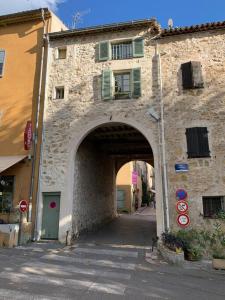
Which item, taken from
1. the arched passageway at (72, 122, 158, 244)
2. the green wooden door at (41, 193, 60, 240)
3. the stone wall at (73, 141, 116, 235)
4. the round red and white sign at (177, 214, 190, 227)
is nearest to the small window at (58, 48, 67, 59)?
the arched passageway at (72, 122, 158, 244)

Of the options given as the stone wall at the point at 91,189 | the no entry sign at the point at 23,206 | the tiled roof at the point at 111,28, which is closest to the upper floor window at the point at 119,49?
the tiled roof at the point at 111,28

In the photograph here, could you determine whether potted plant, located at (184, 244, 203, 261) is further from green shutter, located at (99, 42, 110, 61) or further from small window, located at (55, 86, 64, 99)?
green shutter, located at (99, 42, 110, 61)

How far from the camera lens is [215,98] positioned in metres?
10.9

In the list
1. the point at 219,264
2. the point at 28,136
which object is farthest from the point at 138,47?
the point at 219,264

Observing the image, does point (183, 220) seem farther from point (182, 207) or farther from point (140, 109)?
point (140, 109)

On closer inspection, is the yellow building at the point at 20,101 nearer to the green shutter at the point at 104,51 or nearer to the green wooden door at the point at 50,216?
the green wooden door at the point at 50,216

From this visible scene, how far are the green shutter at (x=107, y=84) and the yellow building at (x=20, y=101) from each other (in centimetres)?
297

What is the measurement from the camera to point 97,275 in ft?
Answer: 22.1

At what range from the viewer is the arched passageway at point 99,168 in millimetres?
12523

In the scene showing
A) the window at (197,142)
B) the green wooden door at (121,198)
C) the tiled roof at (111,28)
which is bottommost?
the green wooden door at (121,198)

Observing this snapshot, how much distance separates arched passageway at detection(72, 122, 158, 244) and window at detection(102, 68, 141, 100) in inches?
51.5

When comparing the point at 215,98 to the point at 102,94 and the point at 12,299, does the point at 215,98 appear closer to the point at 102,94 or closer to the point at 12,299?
the point at 102,94

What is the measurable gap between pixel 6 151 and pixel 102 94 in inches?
201

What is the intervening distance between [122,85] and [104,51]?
1.84 metres
